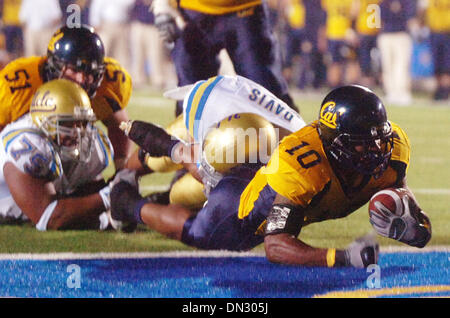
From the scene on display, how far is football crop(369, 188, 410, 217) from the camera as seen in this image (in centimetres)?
376

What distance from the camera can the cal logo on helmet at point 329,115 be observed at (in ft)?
12.2

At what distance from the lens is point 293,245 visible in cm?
356

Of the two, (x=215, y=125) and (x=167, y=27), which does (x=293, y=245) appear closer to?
(x=215, y=125)

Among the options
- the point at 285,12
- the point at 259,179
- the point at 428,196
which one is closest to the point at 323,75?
the point at 285,12

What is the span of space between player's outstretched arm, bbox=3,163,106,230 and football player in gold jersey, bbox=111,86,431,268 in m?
0.67

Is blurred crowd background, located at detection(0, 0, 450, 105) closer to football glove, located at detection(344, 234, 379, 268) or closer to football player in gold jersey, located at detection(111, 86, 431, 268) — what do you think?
football player in gold jersey, located at detection(111, 86, 431, 268)

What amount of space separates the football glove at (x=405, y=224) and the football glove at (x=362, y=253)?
0.93 ft

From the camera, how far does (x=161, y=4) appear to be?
5.47 m

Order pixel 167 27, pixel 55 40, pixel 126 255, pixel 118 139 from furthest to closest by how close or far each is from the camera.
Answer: pixel 118 139 → pixel 167 27 → pixel 55 40 → pixel 126 255

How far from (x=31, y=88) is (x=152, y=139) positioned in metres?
0.94

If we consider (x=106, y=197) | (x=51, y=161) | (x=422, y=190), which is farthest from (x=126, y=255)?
(x=422, y=190)

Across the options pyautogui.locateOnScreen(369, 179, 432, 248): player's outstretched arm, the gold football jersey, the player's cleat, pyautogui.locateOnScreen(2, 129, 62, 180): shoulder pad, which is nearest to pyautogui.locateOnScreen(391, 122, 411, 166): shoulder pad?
pyautogui.locateOnScreen(369, 179, 432, 248): player's outstretched arm

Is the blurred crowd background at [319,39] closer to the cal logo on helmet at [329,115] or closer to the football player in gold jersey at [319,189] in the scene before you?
the football player in gold jersey at [319,189]

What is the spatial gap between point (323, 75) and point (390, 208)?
11.6 meters
